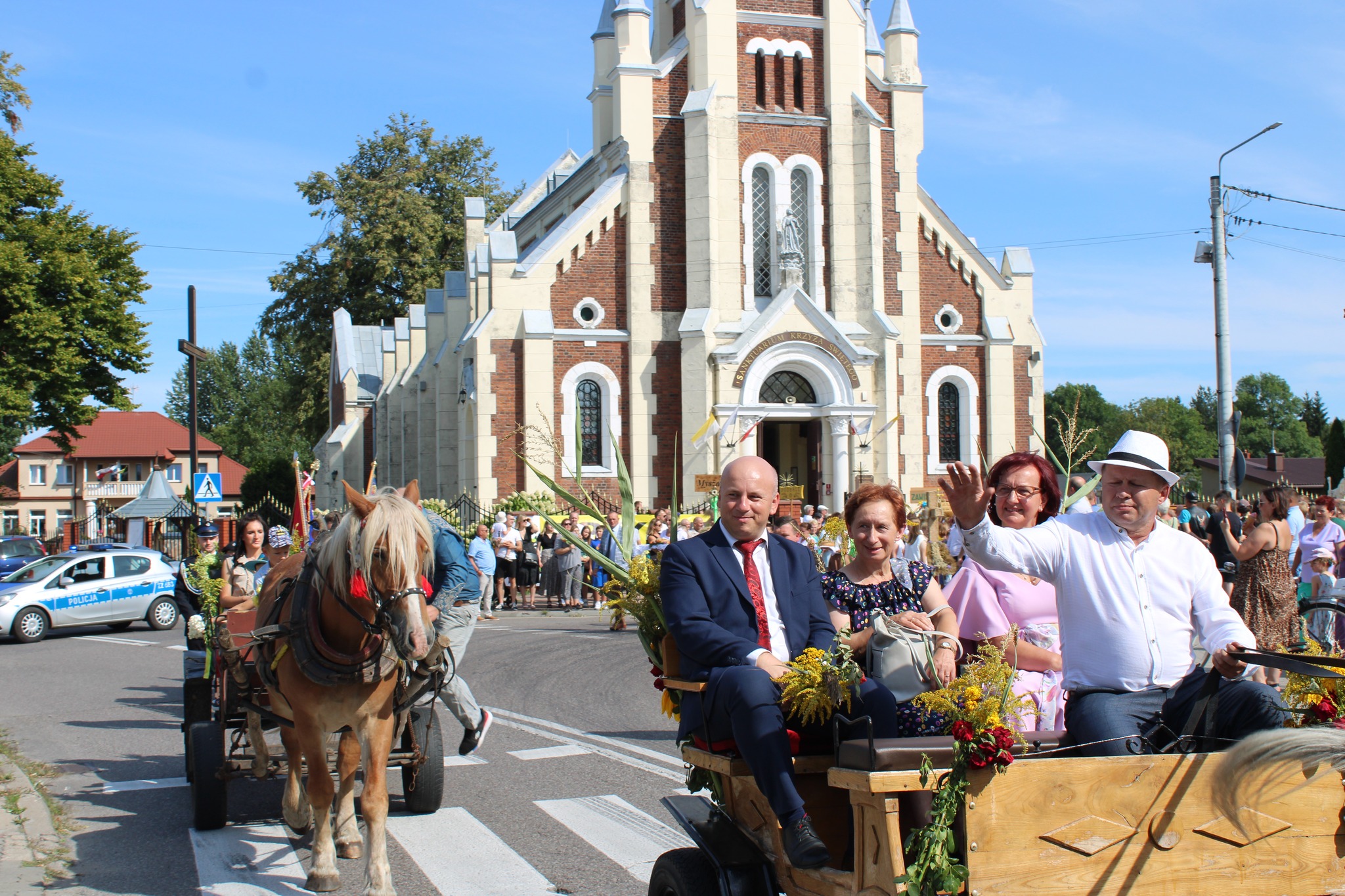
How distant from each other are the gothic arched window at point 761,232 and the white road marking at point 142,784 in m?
22.8

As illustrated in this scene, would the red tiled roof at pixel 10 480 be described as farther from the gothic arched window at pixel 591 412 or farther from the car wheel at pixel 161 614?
the car wheel at pixel 161 614

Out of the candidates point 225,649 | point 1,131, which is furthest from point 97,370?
point 225,649

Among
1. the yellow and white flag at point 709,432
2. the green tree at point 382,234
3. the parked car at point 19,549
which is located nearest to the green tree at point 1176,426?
the green tree at point 382,234

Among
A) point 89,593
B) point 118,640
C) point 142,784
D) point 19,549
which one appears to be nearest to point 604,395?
point 89,593

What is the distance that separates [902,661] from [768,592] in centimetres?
66

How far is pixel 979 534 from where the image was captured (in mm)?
4062

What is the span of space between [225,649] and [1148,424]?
93662mm

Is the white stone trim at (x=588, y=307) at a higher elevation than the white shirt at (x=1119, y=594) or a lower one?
higher

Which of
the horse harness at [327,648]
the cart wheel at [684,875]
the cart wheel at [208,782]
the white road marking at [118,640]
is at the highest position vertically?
the horse harness at [327,648]

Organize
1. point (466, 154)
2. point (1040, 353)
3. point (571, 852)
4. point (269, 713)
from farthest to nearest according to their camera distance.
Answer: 1. point (466, 154)
2. point (1040, 353)
3. point (269, 713)
4. point (571, 852)

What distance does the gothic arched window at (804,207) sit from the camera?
29609 millimetres

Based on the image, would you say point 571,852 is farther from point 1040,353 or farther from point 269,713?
point 1040,353

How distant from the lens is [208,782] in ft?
22.4

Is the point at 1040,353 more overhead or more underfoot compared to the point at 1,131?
more underfoot
